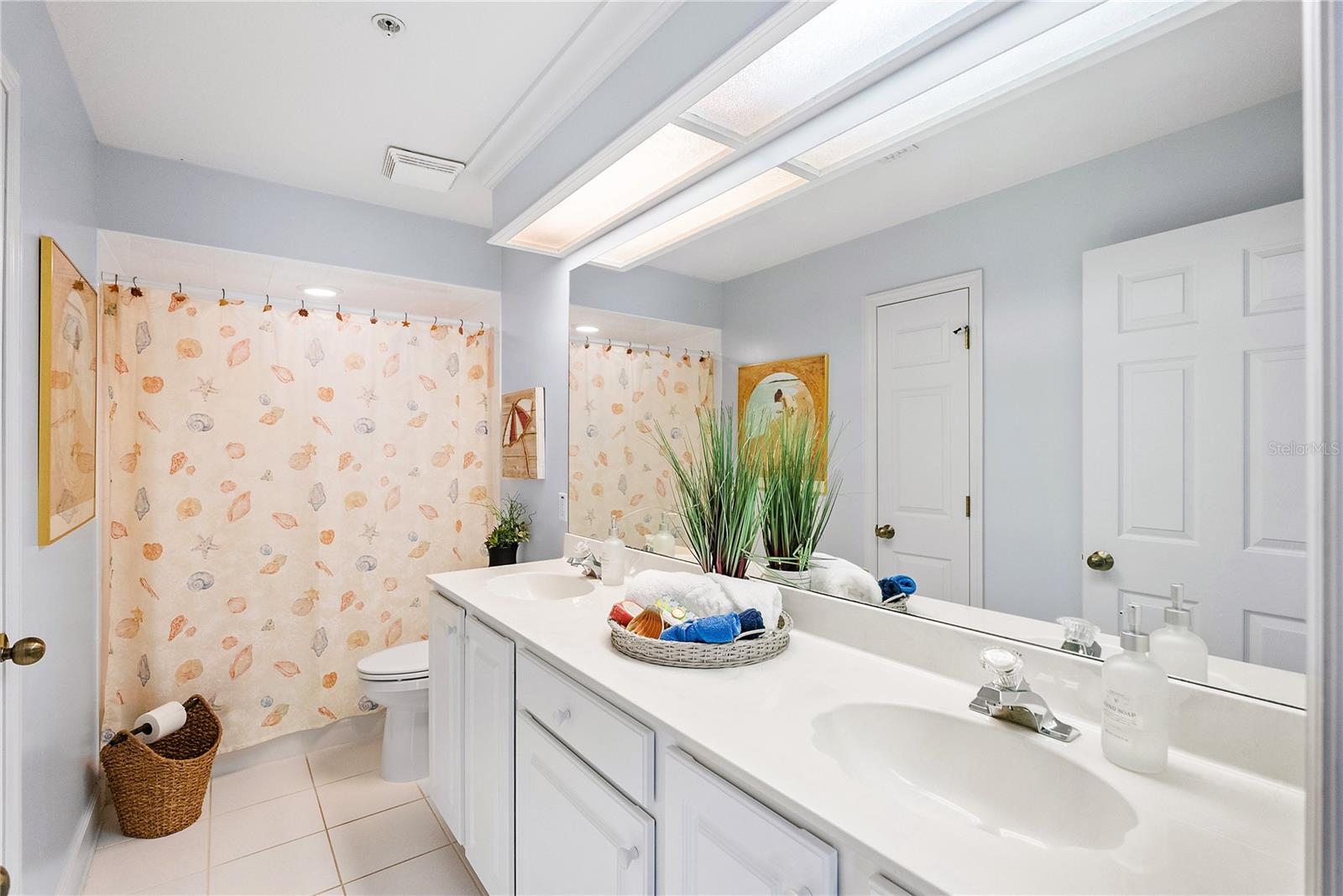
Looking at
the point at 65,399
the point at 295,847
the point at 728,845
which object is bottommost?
the point at 295,847

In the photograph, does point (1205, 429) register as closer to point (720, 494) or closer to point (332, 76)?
point (720, 494)

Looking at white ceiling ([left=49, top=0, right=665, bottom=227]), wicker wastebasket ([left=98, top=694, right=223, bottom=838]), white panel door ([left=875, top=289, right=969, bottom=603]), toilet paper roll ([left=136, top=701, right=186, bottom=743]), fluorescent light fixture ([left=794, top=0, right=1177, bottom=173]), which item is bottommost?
wicker wastebasket ([left=98, top=694, right=223, bottom=838])

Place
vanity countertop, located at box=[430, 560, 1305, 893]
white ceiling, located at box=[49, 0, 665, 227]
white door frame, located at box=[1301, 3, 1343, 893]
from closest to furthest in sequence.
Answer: white door frame, located at box=[1301, 3, 1343, 893]
vanity countertop, located at box=[430, 560, 1305, 893]
white ceiling, located at box=[49, 0, 665, 227]

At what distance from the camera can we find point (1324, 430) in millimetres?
514

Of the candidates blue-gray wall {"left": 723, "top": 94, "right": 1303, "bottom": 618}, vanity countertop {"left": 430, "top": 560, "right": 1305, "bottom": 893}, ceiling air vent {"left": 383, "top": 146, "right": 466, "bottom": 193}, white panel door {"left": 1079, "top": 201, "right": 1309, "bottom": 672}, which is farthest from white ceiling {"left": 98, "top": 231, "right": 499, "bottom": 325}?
white panel door {"left": 1079, "top": 201, "right": 1309, "bottom": 672}

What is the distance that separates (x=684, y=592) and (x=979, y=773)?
633mm

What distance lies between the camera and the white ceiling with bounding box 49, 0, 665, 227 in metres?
1.58

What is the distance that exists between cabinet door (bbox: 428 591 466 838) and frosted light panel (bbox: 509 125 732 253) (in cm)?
131

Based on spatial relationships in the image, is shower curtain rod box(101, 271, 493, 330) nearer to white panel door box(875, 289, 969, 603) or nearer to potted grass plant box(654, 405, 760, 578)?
potted grass plant box(654, 405, 760, 578)

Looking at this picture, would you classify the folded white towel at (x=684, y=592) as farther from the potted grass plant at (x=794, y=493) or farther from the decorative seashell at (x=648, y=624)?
the potted grass plant at (x=794, y=493)

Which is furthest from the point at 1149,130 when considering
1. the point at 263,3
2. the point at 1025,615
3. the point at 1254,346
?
the point at 263,3

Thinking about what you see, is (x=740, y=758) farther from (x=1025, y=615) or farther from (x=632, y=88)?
(x=632, y=88)

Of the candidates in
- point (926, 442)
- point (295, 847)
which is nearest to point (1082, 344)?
point (926, 442)

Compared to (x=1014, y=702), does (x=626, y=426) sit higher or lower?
higher
